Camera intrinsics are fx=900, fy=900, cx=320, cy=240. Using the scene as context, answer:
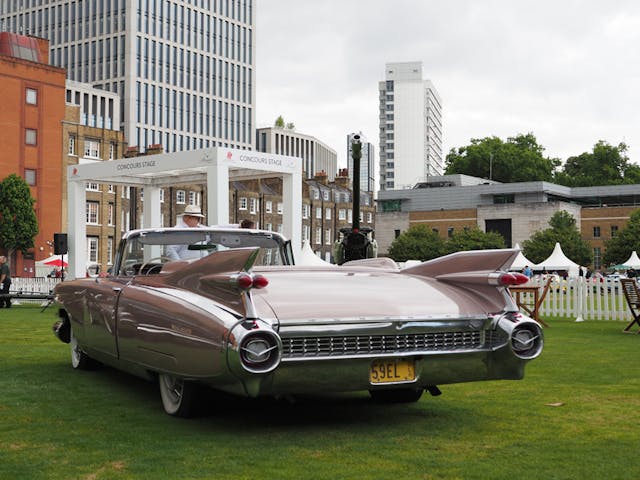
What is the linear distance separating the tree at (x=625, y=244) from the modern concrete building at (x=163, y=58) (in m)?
47.9

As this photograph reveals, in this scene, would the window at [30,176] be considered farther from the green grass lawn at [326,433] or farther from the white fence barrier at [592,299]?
the green grass lawn at [326,433]

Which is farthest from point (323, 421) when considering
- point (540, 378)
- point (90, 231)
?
point (90, 231)

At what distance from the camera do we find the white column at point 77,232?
31.3 meters

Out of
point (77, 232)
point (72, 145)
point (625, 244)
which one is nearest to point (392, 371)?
point (77, 232)

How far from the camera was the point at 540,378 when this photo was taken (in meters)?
8.88

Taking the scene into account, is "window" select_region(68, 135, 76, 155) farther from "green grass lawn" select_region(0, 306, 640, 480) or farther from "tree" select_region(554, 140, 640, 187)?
"tree" select_region(554, 140, 640, 187)

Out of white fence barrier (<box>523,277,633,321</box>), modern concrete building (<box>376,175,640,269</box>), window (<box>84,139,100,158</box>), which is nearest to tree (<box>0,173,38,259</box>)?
window (<box>84,139,100,158</box>)

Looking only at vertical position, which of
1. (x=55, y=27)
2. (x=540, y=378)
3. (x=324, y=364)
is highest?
(x=55, y=27)

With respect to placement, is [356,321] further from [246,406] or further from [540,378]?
[540,378]

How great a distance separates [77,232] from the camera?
31.7 metres

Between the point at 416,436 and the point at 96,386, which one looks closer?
the point at 416,436

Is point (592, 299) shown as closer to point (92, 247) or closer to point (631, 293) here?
point (631, 293)

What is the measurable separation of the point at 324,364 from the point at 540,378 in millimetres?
4079

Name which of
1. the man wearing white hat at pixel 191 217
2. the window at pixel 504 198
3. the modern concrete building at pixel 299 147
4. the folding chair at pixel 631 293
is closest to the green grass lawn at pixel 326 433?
the man wearing white hat at pixel 191 217
